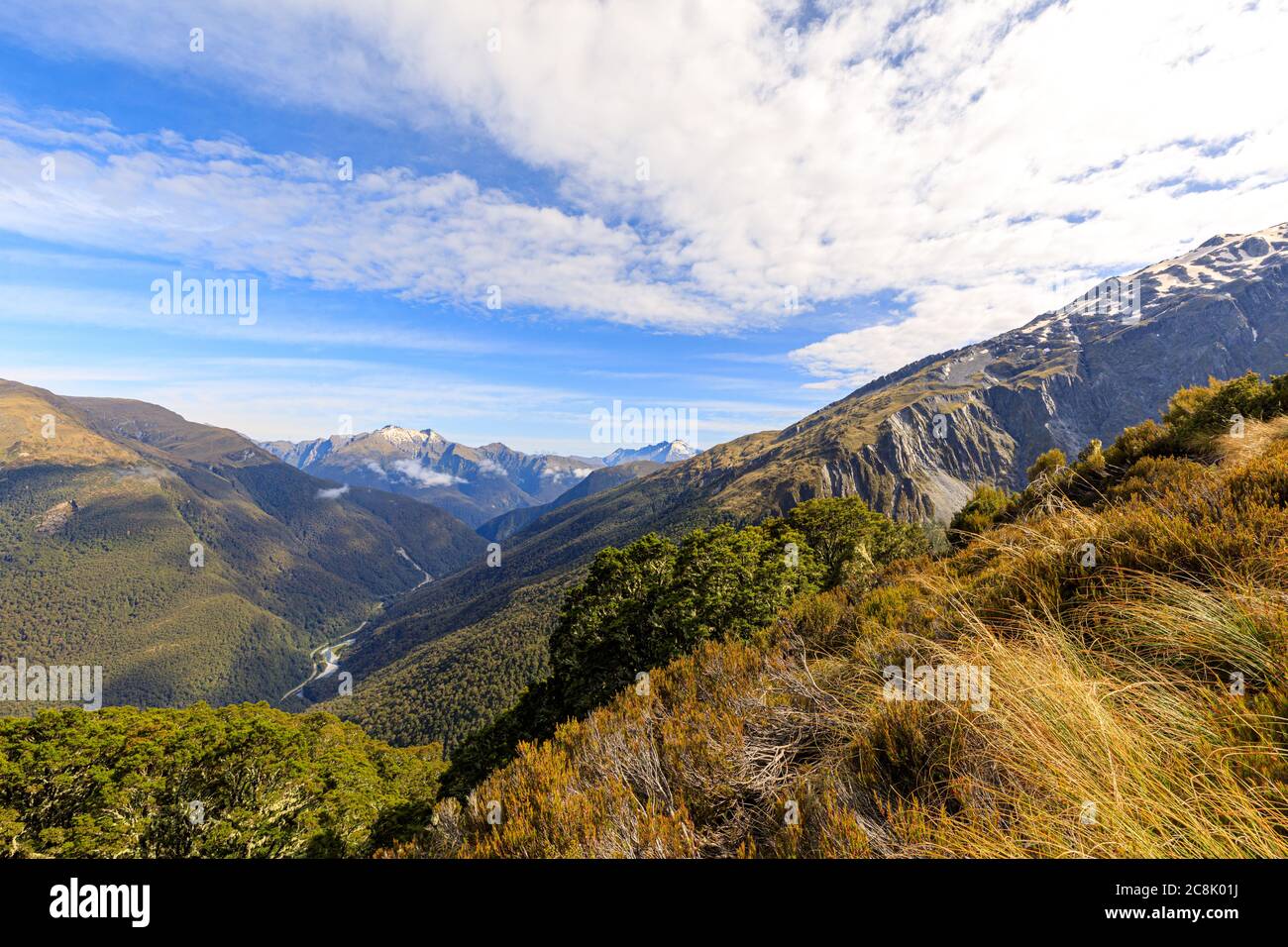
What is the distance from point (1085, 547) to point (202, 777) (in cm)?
2955

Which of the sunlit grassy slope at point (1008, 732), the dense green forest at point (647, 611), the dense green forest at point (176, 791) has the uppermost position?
the sunlit grassy slope at point (1008, 732)

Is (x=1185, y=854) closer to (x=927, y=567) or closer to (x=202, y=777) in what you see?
(x=927, y=567)

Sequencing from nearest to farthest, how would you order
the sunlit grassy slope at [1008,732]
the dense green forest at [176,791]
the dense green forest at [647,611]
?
the sunlit grassy slope at [1008,732] < the dense green forest at [176,791] < the dense green forest at [647,611]

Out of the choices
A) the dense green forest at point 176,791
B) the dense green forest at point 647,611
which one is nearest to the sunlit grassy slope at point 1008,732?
the dense green forest at point 647,611

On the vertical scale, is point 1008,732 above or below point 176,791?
above

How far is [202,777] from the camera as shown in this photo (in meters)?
19.6

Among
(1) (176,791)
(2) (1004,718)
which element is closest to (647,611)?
(2) (1004,718)

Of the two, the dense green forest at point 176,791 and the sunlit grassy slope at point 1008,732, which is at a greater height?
the sunlit grassy slope at point 1008,732

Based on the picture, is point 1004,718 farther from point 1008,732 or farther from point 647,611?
point 647,611

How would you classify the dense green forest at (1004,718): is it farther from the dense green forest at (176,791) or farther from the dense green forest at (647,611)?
the dense green forest at (176,791)

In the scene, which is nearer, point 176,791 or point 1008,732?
point 1008,732
